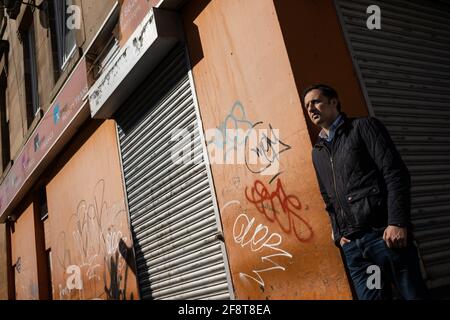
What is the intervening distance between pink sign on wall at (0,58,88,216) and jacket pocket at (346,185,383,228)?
5874mm

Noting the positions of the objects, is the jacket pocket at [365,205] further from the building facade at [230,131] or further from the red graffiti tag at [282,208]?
the red graffiti tag at [282,208]

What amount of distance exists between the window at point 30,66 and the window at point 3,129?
3145 millimetres

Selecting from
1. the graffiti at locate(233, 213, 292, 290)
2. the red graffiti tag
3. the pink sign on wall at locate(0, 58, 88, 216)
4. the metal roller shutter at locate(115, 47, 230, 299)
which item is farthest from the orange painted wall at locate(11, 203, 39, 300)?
the red graffiti tag

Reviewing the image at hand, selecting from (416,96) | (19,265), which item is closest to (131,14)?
(416,96)

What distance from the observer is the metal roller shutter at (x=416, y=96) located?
169 inches

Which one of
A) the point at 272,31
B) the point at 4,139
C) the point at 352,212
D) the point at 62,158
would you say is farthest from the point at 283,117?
the point at 4,139

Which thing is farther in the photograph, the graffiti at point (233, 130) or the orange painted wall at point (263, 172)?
the graffiti at point (233, 130)

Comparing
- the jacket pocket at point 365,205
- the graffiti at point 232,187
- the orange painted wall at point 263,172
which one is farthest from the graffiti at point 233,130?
the jacket pocket at point 365,205

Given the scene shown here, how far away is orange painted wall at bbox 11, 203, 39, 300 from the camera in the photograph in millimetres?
11680

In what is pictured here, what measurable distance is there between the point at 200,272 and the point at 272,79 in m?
2.59

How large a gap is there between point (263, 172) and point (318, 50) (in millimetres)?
1368

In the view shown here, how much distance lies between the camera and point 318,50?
173 inches
